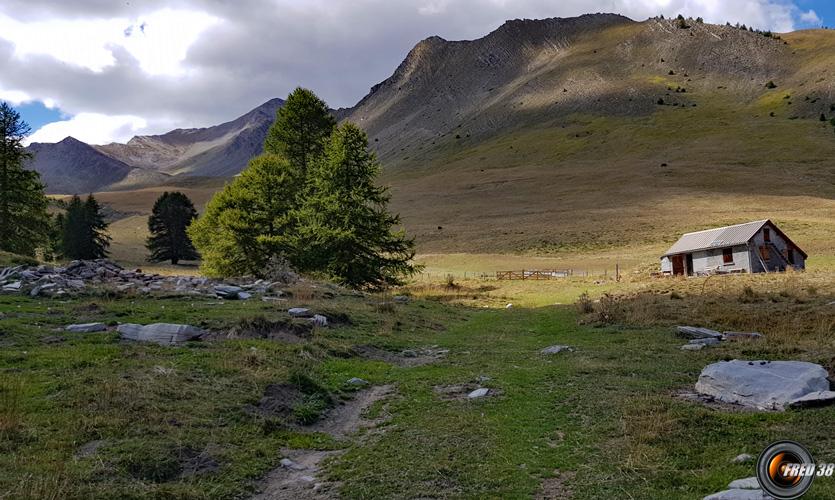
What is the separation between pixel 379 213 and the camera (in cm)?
3522

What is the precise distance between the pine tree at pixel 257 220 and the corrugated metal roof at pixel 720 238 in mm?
33853

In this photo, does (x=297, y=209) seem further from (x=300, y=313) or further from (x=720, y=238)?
(x=720, y=238)

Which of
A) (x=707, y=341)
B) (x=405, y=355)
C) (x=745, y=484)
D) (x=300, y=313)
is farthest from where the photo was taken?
(x=300, y=313)

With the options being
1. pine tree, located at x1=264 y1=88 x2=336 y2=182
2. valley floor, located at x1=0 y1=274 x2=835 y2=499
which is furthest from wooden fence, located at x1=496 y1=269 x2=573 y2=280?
valley floor, located at x1=0 y1=274 x2=835 y2=499

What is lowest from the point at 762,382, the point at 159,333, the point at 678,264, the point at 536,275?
the point at 536,275

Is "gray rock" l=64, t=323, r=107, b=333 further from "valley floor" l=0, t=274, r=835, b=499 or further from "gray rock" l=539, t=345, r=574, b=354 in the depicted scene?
"gray rock" l=539, t=345, r=574, b=354

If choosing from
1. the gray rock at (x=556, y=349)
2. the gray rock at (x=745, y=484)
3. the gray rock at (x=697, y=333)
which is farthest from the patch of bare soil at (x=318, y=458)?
the gray rock at (x=697, y=333)

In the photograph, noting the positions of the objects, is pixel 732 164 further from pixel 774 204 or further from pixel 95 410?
pixel 95 410

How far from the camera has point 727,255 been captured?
43.2m

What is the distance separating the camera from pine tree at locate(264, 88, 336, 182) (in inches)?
1662

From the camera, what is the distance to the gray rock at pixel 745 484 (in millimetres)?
5641

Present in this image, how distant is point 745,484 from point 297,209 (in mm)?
34113

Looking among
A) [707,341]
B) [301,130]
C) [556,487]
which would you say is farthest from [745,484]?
[301,130]

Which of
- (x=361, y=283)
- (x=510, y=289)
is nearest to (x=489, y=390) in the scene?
(x=361, y=283)
